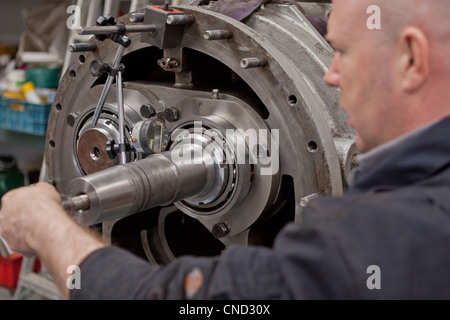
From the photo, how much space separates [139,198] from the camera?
3.20ft

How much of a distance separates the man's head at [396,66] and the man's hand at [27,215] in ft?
1.44

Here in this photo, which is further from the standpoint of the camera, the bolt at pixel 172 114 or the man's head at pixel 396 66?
the bolt at pixel 172 114

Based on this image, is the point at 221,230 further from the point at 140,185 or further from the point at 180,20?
the point at 180,20

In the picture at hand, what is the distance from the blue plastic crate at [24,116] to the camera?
2.14 metres

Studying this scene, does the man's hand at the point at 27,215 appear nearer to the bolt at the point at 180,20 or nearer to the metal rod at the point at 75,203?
the metal rod at the point at 75,203

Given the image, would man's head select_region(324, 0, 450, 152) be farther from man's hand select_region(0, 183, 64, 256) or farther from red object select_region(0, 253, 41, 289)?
red object select_region(0, 253, 41, 289)

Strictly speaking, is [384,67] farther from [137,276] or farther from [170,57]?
[170,57]

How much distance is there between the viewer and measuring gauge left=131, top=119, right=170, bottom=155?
1150mm

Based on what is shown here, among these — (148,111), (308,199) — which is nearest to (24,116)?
(148,111)

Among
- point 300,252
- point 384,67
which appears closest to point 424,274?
point 300,252

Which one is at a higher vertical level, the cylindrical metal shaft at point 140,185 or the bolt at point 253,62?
the bolt at point 253,62

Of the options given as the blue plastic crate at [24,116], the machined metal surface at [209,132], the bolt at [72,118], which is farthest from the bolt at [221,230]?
the blue plastic crate at [24,116]

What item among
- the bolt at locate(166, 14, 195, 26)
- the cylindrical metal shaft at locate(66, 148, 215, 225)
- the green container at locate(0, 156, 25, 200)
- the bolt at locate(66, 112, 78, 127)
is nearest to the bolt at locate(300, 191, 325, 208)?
the cylindrical metal shaft at locate(66, 148, 215, 225)

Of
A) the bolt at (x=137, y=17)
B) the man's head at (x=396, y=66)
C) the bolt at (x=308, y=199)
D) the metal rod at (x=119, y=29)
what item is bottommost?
the bolt at (x=308, y=199)
